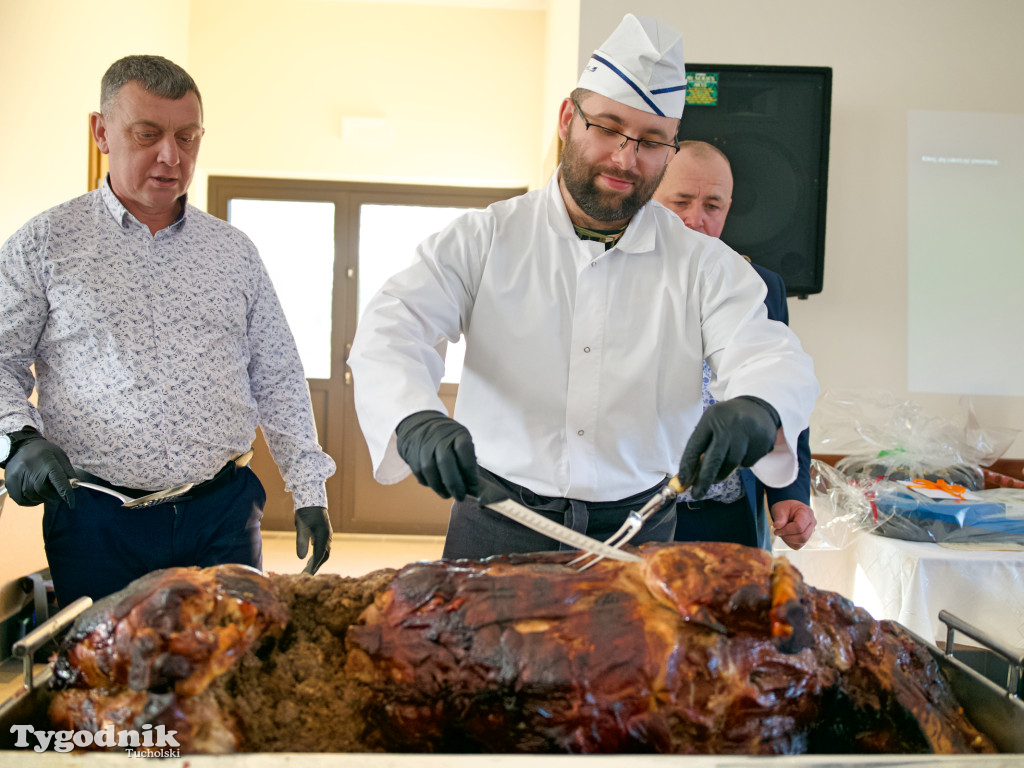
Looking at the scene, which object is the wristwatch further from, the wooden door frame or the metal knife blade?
the wooden door frame

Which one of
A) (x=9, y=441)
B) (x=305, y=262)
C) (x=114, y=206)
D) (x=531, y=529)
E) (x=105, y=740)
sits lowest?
(x=105, y=740)

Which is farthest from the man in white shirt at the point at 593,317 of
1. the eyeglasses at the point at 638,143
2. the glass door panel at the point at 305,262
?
the glass door panel at the point at 305,262

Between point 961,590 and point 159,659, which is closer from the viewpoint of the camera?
point 159,659

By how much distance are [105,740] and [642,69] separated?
47.6 inches

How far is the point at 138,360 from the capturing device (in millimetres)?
1496

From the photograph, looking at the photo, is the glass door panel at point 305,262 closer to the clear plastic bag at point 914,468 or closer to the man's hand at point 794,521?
the clear plastic bag at point 914,468

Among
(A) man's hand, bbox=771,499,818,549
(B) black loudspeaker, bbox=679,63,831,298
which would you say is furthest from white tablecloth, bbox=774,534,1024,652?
(B) black loudspeaker, bbox=679,63,831,298

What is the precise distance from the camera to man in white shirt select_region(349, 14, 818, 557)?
4.24 ft

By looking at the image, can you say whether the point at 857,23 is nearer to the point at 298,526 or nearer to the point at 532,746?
the point at 298,526

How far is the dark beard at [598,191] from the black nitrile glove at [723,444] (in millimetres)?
468

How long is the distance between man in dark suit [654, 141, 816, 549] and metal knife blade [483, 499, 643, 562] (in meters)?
0.77

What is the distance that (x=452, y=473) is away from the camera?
93 cm

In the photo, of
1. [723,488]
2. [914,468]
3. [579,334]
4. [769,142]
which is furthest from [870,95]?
[579,334]

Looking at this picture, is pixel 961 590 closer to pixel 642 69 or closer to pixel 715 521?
pixel 715 521
